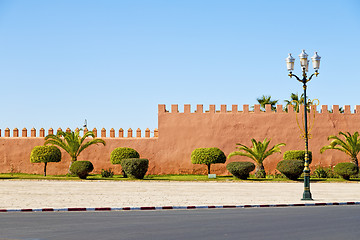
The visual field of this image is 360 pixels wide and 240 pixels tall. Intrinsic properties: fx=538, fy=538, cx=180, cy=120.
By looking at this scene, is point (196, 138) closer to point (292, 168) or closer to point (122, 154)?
point (122, 154)

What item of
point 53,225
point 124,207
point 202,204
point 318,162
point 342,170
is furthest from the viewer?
point 318,162

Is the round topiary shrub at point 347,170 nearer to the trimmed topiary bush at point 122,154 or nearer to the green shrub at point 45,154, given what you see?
the trimmed topiary bush at point 122,154

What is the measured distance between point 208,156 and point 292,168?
7105 mm

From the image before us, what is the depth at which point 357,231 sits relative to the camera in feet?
35.0

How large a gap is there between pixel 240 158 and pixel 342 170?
30.8 ft

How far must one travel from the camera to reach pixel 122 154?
128ft

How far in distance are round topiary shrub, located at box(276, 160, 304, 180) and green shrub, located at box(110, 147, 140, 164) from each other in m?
10.6

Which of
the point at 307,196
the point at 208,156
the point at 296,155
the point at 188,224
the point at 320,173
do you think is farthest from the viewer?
the point at 208,156

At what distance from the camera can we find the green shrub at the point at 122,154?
38.8m

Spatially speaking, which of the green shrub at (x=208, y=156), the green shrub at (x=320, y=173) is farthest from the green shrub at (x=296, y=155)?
the green shrub at (x=208, y=156)

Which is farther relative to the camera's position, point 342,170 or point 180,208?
point 342,170

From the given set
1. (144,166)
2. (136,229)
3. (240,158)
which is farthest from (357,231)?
(240,158)

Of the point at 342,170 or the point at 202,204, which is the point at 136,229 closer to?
the point at 202,204

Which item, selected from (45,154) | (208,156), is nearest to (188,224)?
(208,156)
